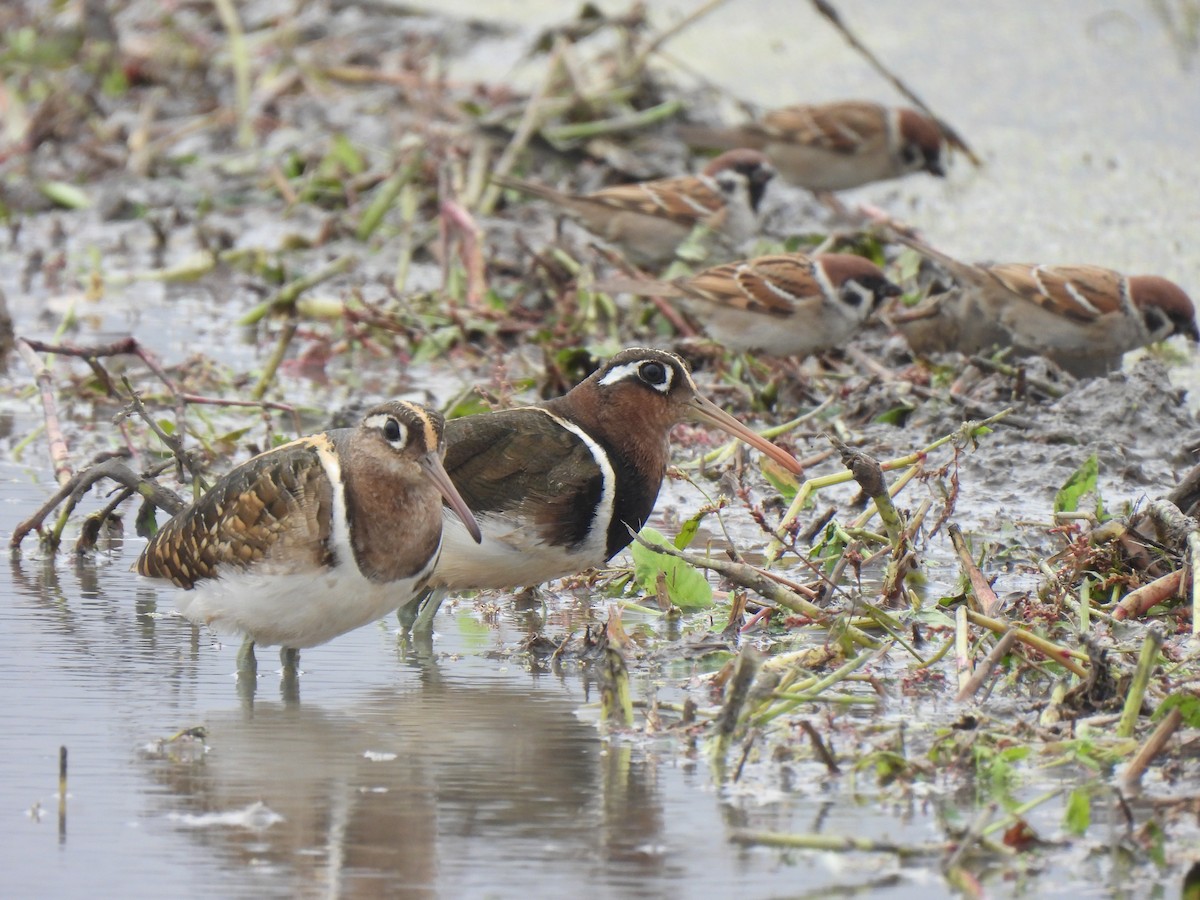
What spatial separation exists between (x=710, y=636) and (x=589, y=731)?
766 mm

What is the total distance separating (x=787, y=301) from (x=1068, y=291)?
1120mm

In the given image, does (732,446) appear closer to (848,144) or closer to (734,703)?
(734,703)

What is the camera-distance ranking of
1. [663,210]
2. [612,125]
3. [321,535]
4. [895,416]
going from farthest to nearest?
1. [612,125]
2. [663,210]
3. [895,416]
4. [321,535]

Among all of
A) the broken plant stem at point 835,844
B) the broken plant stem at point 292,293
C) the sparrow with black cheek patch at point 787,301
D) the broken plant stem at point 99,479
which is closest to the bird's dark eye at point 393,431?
the broken plant stem at point 99,479

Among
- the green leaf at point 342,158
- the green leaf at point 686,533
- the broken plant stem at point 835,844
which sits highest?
the green leaf at point 342,158

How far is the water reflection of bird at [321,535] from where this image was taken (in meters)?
4.55

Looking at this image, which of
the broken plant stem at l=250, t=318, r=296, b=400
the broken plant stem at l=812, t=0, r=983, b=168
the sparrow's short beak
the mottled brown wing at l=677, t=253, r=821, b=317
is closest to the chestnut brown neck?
the sparrow's short beak

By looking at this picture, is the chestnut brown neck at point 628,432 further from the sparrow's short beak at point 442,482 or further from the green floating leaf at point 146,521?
the green floating leaf at point 146,521

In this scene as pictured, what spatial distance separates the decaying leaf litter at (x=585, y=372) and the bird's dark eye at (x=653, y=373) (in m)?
0.41

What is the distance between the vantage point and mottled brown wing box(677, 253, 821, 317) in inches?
308

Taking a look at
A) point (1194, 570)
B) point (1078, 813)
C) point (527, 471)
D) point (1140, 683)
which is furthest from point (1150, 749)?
point (527, 471)

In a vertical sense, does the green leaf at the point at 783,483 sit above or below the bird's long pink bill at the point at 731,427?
below

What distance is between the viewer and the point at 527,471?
5.30 metres

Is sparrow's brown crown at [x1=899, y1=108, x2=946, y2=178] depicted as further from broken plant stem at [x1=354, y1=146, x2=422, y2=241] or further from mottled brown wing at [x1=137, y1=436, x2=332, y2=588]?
mottled brown wing at [x1=137, y1=436, x2=332, y2=588]
